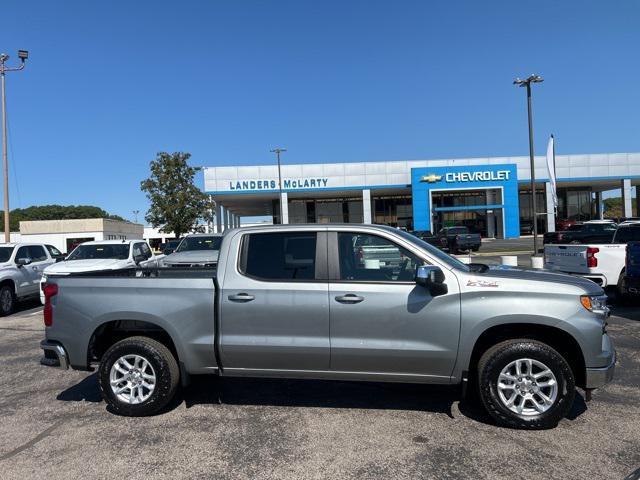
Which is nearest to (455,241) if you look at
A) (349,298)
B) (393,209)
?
(393,209)

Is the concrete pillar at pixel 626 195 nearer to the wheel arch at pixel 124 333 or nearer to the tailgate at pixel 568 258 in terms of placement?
the tailgate at pixel 568 258

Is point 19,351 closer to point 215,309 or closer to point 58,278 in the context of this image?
point 58,278

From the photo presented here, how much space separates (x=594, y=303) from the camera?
4562 mm

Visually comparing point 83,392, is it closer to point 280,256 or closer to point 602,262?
point 280,256

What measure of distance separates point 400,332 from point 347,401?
1.27 m

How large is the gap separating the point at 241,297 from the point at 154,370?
114cm

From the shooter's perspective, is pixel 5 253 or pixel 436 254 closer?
pixel 436 254

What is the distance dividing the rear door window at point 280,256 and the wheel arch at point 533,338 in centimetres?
166

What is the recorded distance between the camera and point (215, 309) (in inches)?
192

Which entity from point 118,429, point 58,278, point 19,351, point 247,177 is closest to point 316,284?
point 118,429

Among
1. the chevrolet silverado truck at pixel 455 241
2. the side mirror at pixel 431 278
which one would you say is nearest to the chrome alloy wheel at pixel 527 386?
the side mirror at pixel 431 278

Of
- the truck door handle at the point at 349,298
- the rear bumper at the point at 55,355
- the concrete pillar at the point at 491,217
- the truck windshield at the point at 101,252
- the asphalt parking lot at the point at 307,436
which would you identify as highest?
the concrete pillar at the point at 491,217

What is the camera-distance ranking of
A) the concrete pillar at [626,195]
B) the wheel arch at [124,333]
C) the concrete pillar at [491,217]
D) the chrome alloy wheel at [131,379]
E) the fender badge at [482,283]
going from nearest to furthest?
the fender badge at [482,283] < the chrome alloy wheel at [131,379] < the wheel arch at [124,333] < the concrete pillar at [626,195] < the concrete pillar at [491,217]

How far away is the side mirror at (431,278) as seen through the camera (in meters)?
4.47
